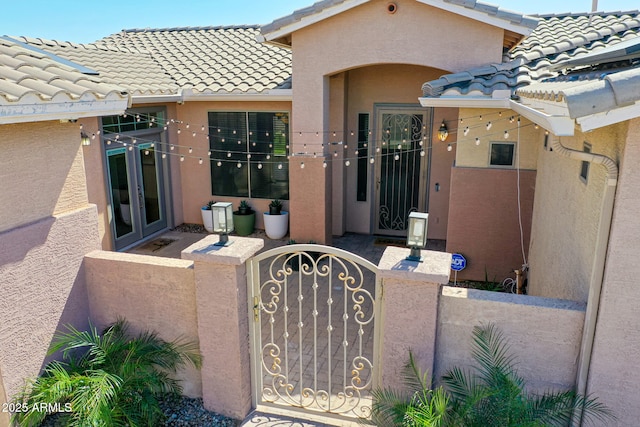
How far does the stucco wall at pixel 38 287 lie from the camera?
15.8 ft

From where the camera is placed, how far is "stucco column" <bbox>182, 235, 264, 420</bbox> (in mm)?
5043

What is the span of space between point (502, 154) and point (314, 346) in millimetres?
5460

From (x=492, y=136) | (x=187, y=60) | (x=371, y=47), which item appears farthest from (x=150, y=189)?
(x=492, y=136)

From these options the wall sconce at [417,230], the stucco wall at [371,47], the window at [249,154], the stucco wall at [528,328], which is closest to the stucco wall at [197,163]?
the window at [249,154]

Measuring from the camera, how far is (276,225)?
38.8 ft

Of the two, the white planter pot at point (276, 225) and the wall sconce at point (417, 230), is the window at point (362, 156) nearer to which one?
the white planter pot at point (276, 225)

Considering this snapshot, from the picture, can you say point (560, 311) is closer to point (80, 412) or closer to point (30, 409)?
A: point (80, 412)

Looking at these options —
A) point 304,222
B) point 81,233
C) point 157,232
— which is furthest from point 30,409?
point 157,232

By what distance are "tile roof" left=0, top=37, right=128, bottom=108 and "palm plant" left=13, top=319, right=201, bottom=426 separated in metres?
2.49

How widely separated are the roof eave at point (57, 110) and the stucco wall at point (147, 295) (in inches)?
65.6

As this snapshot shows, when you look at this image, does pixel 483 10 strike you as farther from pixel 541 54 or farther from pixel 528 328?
pixel 528 328

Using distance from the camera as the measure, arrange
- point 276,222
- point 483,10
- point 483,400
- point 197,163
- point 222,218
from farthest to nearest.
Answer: point 197,163 < point 276,222 < point 483,10 < point 222,218 < point 483,400

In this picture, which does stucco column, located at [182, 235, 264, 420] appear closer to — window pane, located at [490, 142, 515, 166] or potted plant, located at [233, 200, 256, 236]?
window pane, located at [490, 142, 515, 166]

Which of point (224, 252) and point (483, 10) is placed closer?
point (224, 252)
